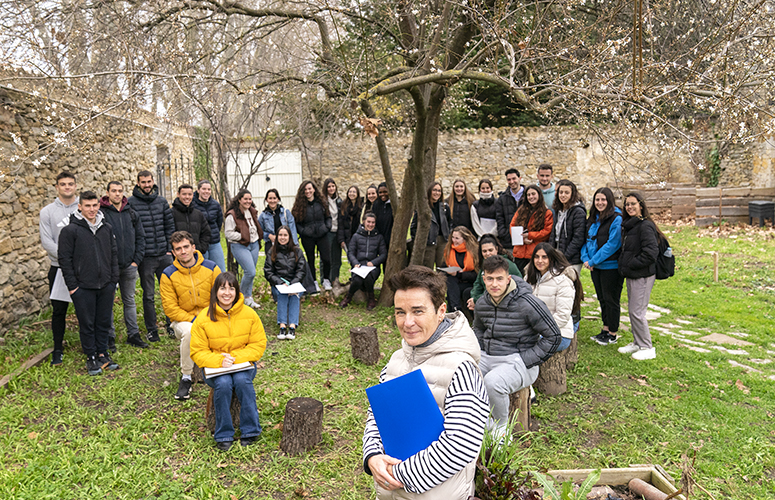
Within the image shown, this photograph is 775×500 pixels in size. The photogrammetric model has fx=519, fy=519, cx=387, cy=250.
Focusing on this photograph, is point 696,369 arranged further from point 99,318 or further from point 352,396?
point 99,318

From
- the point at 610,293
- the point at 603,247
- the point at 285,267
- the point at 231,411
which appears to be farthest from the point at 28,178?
the point at 610,293

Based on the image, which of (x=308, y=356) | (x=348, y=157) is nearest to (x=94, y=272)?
(x=308, y=356)

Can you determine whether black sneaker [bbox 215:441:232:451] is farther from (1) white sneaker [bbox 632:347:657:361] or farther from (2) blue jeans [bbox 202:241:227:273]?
(1) white sneaker [bbox 632:347:657:361]

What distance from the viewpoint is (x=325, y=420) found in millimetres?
4336

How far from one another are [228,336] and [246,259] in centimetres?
310

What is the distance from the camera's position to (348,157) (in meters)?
17.3

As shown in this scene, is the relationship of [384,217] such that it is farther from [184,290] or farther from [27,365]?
[27,365]

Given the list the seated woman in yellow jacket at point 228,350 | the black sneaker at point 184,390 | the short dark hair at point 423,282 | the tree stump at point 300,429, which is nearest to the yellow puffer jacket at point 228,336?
the seated woman in yellow jacket at point 228,350

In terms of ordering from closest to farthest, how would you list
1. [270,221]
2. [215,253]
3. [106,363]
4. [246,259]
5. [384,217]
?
[106,363] → [246,259] → [215,253] → [270,221] → [384,217]

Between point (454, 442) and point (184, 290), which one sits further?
point (184, 290)

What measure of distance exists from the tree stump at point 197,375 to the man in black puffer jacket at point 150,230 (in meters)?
1.36

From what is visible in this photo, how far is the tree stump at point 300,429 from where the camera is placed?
151 inches

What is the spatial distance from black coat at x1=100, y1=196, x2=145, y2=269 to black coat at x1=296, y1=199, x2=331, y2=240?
7.81 feet

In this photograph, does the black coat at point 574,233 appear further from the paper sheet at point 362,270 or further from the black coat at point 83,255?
the black coat at point 83,255
